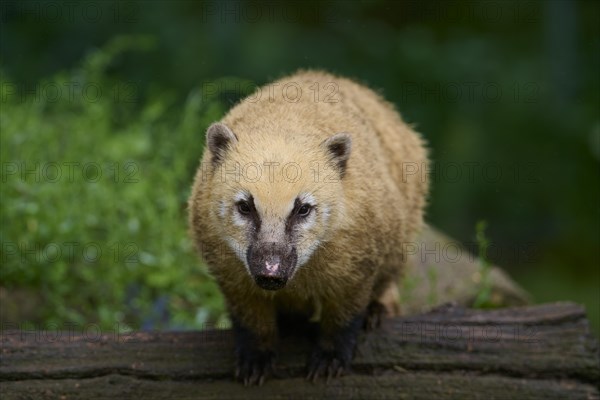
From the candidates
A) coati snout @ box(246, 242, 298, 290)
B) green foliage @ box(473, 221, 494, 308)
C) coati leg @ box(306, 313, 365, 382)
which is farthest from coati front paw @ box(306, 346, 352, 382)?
green foliage @ box(473, 221, 494, 308)

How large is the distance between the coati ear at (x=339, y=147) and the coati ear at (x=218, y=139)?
0.59 metres

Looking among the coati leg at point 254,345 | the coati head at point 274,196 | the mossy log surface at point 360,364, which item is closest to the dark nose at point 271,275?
the coati head at point 274,196

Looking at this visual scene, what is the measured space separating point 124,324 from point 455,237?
6.02 meters

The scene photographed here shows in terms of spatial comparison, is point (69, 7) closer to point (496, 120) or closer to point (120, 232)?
point (120, 232)

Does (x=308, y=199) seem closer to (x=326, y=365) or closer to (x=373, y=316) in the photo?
(x=326, y=365)

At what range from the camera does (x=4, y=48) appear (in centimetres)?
1181

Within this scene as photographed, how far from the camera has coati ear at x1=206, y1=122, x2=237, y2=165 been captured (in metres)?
5.62

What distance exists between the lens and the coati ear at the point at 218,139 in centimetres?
562

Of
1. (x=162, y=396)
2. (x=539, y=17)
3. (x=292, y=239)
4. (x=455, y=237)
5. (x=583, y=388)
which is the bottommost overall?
(x=162, y=396)

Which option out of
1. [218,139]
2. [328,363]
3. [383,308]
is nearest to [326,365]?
[328,363]

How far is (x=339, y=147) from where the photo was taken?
5.66 metres

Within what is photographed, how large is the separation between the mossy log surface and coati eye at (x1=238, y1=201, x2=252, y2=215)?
1.33m

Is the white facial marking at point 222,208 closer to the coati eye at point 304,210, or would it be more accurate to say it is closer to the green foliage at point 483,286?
the coati eye at point 304,210

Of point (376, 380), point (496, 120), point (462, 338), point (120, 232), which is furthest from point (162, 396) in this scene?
point (496, 120)
